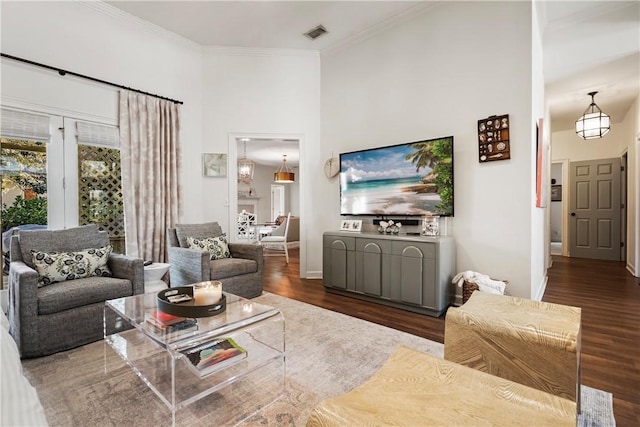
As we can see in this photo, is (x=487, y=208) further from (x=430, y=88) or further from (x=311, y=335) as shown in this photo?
Result: (x=311, y=335)

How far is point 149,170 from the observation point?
382 centimetres

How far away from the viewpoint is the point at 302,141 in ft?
15.3

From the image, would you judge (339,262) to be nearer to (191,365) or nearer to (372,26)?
(191,365)

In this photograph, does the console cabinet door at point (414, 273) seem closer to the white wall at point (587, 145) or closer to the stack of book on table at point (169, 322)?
the stack of book on table at point (169, 322)

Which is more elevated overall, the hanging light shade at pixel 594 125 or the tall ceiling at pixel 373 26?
the tall ceiling at pixel 373 26

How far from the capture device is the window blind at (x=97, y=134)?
3.35 metres

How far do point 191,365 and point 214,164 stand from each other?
10.8 feet

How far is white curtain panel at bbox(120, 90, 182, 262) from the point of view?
3664 millimetres

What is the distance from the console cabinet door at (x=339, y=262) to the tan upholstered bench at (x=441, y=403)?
2453 mm

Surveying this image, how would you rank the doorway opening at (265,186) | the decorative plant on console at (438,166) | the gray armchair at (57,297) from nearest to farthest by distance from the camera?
1. the gray armchair at (57,297)
2. the decorative plant on console at (438,166)
3. the doorway opening at (265,186)

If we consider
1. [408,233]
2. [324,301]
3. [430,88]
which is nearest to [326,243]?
[324,301]

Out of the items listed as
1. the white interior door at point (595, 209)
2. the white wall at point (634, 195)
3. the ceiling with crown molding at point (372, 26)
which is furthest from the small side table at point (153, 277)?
the white interior door at point (595, 209)

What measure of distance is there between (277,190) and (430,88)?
888 cm

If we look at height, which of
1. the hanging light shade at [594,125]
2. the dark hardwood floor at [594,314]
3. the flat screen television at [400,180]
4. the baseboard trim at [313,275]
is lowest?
the dark hardwood floor at [594,314]
